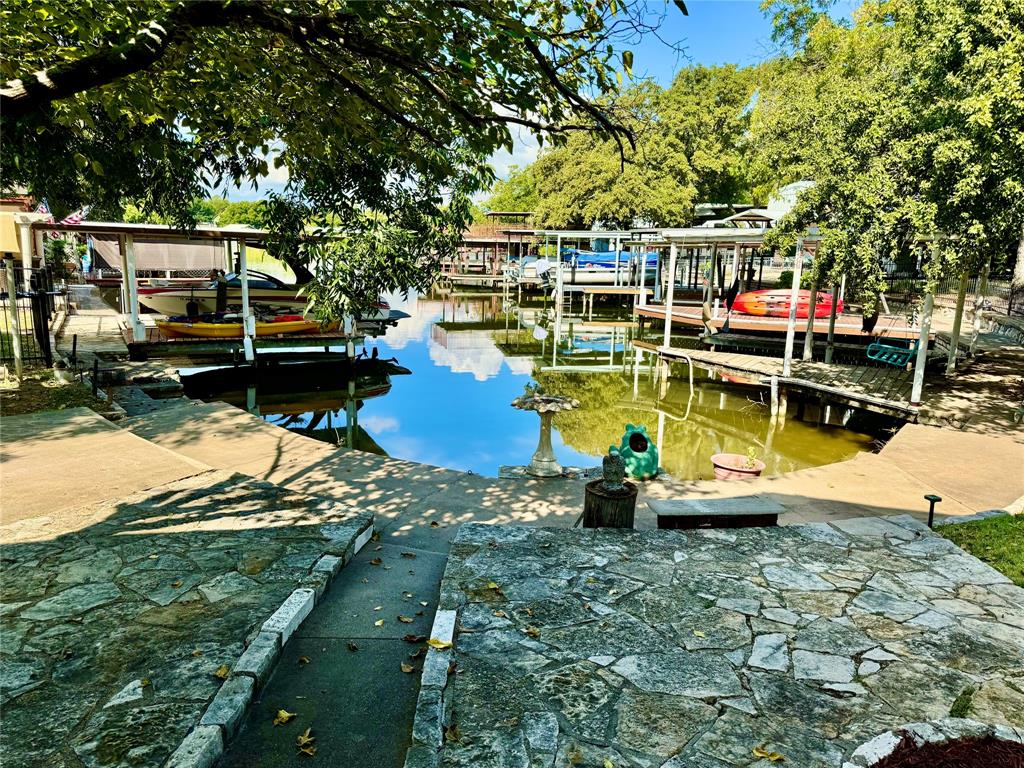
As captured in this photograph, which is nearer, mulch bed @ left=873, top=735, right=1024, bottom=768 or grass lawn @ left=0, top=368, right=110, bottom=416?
mulch bed @ left=873, top=735, right=1024, bottom=768

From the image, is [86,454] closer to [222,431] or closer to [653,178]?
[222,431]

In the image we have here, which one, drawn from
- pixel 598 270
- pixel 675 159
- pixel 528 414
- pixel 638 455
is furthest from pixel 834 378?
pixel 598 270

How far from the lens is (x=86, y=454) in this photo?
6.98 meters

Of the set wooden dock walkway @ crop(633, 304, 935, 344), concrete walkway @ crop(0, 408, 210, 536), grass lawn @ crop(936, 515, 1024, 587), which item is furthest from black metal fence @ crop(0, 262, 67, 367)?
wooden dock walkway @ crop(633, 304, 935, 344)

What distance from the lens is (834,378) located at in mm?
14367

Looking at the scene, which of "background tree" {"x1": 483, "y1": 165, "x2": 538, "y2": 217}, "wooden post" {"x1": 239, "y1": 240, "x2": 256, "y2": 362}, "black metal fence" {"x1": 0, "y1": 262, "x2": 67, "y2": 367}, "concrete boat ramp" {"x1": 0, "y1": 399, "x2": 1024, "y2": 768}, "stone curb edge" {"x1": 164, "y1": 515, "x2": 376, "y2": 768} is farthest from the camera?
"background tree" {"x1": 483, "y1": 165, "x2": 538, "y2": 217}

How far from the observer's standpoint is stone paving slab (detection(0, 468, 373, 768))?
2.89 m

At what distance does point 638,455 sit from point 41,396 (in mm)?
8925

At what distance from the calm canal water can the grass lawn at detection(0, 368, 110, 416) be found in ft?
14.9

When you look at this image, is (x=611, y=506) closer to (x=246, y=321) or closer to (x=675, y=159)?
(x=246, y=321)

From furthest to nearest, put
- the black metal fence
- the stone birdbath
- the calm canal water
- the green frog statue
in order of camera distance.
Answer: the calm canal water → the black metal fence → the green frog statue → the stone birdbath

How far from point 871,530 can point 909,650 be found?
2.30 metres

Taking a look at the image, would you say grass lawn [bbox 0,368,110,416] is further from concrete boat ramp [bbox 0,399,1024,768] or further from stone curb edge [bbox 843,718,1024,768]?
stone curb edge [bbox 843,718,1024,768]

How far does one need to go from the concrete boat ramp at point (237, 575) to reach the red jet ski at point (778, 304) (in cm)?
1093
